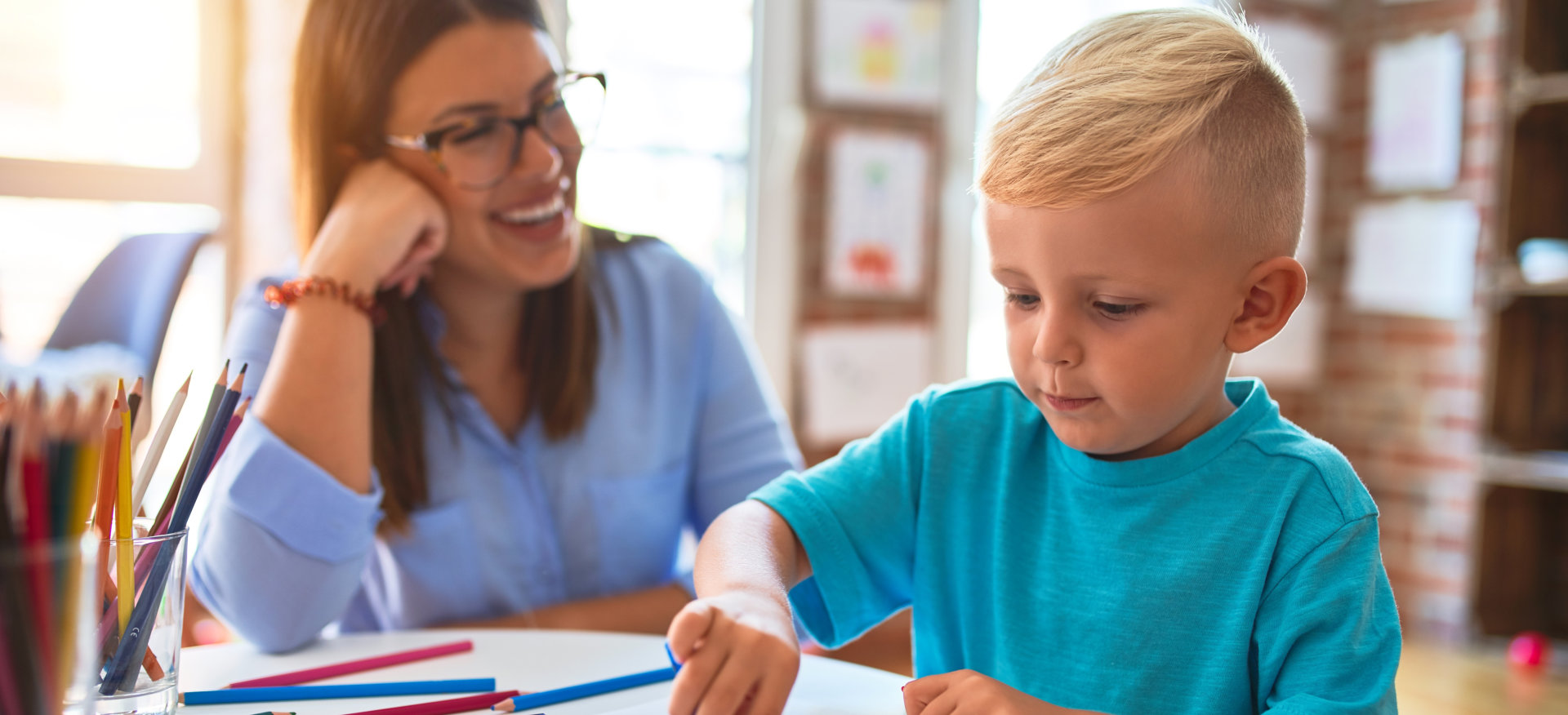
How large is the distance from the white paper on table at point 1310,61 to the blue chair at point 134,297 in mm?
2952

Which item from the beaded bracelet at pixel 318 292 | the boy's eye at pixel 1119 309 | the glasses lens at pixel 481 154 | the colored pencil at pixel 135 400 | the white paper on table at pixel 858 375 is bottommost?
the white paper on table at pixel 858 375

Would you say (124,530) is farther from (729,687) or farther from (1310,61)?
(1310,61)

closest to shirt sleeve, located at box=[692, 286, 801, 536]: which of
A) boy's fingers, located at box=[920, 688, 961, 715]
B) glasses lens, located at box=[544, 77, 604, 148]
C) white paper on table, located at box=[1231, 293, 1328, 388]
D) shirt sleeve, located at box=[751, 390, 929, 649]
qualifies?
glasses lens, located at box=[544, 77, 604, 148]

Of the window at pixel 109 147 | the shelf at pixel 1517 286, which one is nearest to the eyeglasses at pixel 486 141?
the window at pixel 109 147

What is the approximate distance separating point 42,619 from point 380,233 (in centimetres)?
73

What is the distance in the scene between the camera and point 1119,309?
2.35 feet

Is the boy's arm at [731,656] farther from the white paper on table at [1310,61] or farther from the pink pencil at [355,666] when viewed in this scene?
the white paper on table at [1310,61]

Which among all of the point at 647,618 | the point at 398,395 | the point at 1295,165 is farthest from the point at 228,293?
the point at 1295,165

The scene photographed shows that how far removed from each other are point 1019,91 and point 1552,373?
275cm

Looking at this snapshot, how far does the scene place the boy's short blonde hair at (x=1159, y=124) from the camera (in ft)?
2.28

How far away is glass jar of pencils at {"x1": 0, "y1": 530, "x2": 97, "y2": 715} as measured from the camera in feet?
1.45

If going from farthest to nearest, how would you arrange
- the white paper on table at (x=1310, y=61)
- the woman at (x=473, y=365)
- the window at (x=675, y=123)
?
1. the white paper on table at (x=1310, y=61)
2. the window at (x=675, y=123)
3. the woman at (x=473, y=365)

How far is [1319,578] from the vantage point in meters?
0.69

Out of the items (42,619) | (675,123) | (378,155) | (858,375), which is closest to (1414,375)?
(858,375)
